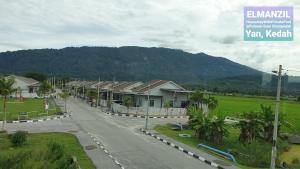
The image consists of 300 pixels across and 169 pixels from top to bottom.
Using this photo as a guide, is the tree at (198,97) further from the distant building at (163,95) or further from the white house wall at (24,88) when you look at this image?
the white house wall at (24,88)

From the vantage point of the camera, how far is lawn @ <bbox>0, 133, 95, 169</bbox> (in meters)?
13.7

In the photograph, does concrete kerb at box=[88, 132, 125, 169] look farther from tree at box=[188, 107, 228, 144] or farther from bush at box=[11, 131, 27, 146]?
tree at box=[188, 107, 228, 144]

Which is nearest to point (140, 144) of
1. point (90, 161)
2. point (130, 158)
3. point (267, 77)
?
point (130, 158)

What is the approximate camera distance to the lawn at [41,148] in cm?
1367

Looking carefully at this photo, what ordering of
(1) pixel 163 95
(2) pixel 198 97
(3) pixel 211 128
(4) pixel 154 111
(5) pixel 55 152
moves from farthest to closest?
(1) pixel 163 95 → (2) pixel 198 97 → (4) pixel 154 111 → (3) pixel 211 128 → (5) pixel 55 152

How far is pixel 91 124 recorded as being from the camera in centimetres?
3375

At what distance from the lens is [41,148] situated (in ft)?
54.4

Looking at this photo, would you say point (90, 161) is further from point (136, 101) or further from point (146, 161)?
point (136, 101)

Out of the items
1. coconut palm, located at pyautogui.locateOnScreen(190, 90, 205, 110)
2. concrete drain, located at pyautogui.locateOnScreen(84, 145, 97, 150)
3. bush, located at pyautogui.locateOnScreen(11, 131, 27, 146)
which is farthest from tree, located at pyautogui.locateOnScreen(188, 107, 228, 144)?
coconut palm, located at pyautogui.locateOnScreen(190, 90, 205, 110)

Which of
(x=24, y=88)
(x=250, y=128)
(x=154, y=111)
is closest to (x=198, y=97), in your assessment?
(x=154, y=111)

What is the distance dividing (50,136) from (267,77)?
53.5 feet

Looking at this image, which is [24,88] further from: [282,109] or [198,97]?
[282,109]

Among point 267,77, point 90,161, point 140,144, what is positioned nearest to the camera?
point 267,77

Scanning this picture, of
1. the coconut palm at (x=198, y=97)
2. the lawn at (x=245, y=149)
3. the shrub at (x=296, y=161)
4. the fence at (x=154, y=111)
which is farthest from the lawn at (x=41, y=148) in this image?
the coconut palm at (x=198, y=97)
